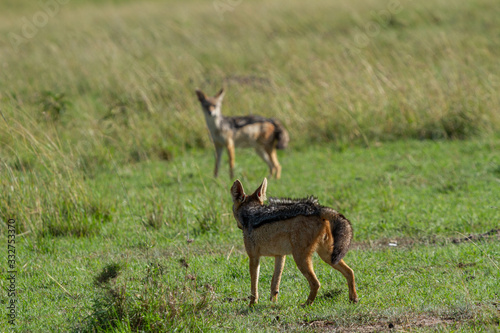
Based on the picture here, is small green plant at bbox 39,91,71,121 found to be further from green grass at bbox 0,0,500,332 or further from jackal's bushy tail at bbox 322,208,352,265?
jackal's bushy tail at bbox 322,208,352,265

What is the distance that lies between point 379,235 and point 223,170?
16.1 feet

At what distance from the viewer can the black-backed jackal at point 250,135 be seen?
11.9 metres

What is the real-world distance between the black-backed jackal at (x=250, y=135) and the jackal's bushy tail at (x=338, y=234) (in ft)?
20.6

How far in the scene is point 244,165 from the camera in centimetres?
1283

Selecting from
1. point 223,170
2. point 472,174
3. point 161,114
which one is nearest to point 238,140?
point 223,170

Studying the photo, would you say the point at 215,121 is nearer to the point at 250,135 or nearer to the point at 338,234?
the point at 250,135

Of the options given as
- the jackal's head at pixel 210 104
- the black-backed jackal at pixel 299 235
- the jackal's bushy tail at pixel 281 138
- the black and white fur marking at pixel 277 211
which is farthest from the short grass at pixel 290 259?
the jackal's head at pixel 210 104

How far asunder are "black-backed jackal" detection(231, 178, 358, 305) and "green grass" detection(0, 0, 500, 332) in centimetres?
34

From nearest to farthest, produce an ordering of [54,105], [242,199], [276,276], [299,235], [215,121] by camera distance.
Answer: [299,235]
[276,276]
[242,199]
[215,121]
[54,105]

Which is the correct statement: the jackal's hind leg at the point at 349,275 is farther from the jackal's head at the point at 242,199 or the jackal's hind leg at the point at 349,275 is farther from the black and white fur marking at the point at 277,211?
the jackal's head at the point at 242,199

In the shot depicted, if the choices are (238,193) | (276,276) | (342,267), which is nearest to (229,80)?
(238,193)

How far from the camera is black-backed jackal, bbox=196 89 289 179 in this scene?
469 inches

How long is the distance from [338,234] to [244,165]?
7480 mm

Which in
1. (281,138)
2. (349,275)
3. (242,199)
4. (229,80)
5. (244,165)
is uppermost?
(242,199)
